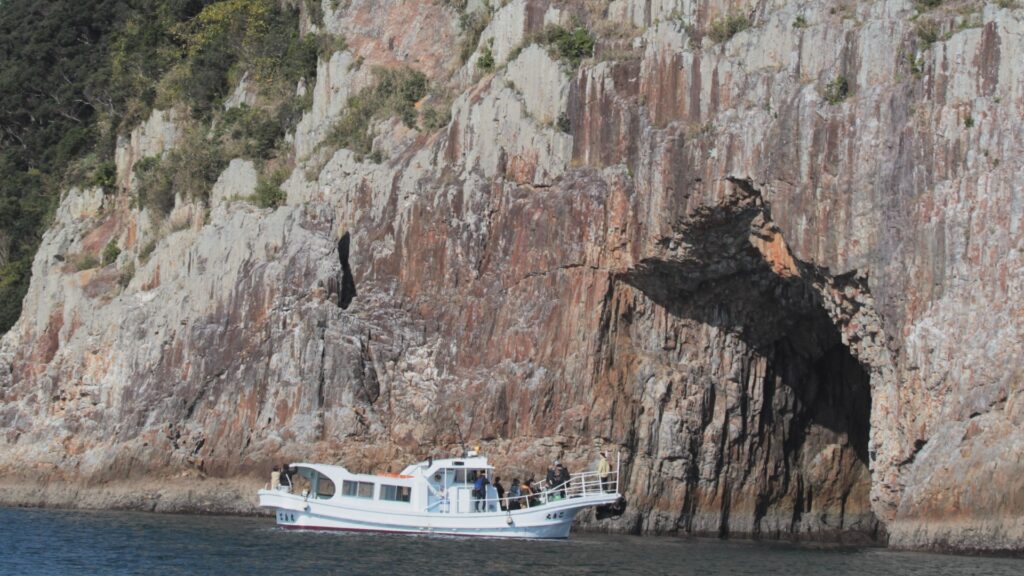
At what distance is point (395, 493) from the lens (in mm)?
47562

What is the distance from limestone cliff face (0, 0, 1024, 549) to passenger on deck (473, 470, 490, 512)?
3509 mm

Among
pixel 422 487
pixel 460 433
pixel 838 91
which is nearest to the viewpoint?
pixel 838 91

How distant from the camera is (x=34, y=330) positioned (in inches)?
2525

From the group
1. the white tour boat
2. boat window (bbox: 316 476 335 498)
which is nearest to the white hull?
the white tour boat

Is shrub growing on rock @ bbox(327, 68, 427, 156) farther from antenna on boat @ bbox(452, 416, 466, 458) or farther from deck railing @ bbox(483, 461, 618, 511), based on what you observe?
deck railing @ bbox(483, 461, 618, 511)

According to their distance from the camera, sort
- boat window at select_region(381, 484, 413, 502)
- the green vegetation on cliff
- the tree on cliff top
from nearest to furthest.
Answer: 1. boat window at select_region(381, 484, 413, 502)
2. the green vegetation on cliff
3. the tree on cliff top

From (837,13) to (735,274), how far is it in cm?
851

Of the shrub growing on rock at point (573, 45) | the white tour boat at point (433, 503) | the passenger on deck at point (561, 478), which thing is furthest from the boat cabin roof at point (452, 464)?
the shrub growing on rock at point (573, 45)

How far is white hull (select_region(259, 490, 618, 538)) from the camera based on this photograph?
46438mm

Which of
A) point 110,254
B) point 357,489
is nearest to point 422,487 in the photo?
point 357,489

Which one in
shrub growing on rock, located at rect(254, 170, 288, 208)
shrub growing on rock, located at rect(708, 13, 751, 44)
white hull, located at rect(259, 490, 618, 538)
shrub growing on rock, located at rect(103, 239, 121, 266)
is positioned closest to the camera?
white hull, located at rect(259, 490, 618, 538)

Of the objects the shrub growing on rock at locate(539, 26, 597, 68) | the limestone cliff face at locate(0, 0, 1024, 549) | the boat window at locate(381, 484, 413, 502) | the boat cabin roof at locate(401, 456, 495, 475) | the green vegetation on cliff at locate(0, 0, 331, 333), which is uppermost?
the green vegetation on cliff at locate(0, 0, 331, 333)

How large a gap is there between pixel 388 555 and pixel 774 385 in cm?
1630

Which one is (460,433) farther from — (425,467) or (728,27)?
(728,27)
